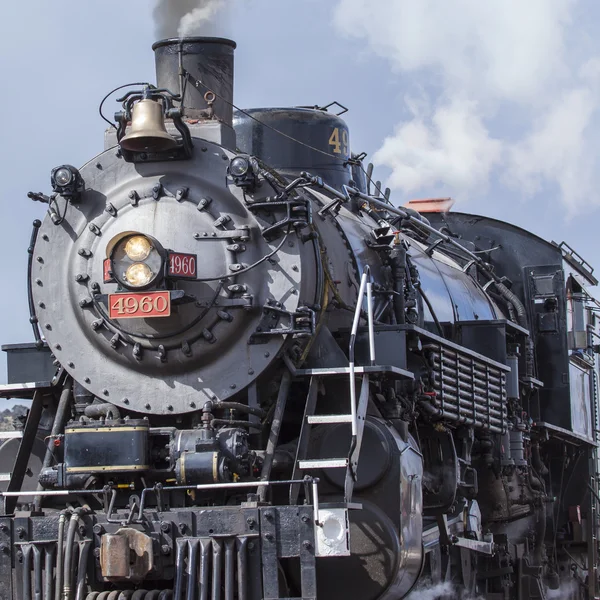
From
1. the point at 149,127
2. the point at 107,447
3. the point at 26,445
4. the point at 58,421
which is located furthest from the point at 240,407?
the point at 149,127

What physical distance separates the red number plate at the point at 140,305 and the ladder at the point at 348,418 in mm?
1041

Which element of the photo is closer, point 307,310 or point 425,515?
point 307,310

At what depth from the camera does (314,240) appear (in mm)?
7930

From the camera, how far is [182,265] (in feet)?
25.1

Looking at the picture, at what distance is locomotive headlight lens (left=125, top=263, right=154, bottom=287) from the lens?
7594 mm

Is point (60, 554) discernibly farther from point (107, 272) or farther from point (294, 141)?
point (294, 141)

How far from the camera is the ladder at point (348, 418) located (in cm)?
708

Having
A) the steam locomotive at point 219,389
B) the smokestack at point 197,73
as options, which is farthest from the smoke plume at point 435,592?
the smokestack at point 197,73

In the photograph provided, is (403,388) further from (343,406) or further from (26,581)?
(26,581)

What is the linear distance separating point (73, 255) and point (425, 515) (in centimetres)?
333

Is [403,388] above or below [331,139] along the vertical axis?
below

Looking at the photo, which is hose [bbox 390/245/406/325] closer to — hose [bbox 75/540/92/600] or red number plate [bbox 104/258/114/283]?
red number plate [bbox 104/258/114/283]

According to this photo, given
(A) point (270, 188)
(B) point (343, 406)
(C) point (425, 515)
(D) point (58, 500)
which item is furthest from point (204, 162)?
(C) point (425, 515)

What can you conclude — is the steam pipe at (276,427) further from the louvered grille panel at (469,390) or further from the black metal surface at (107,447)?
the louvered grille panel at (469,390)
